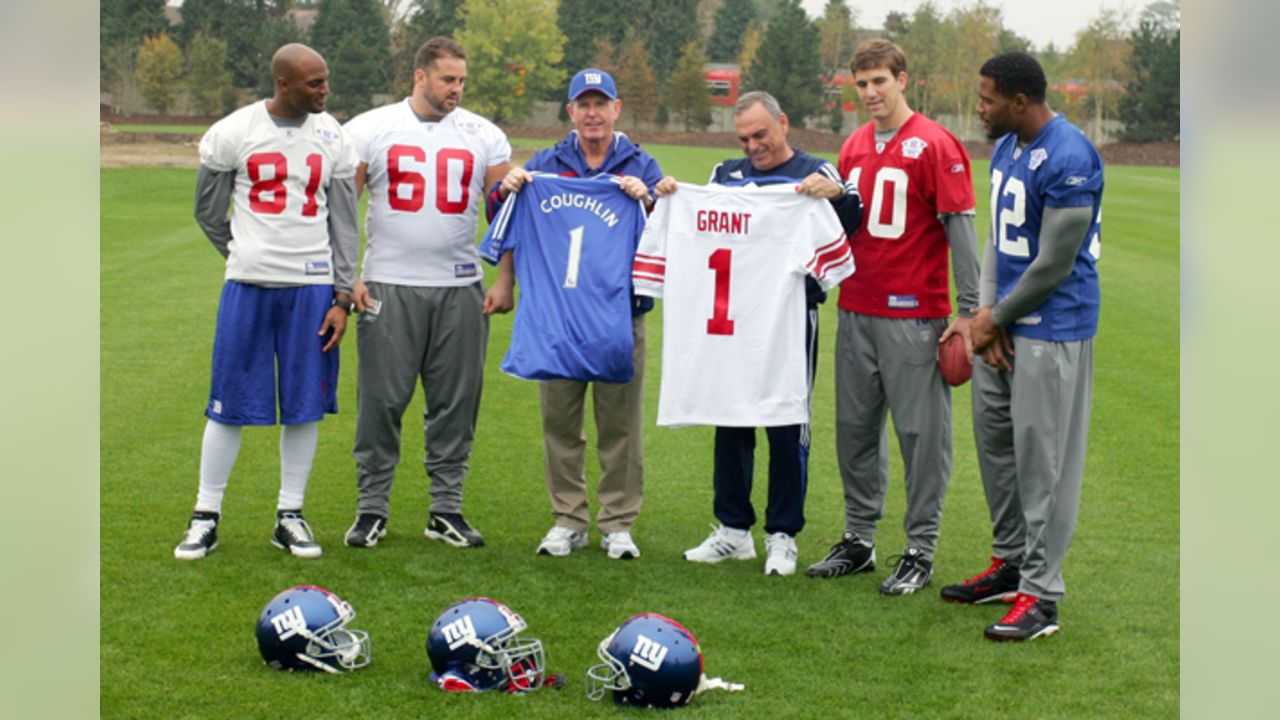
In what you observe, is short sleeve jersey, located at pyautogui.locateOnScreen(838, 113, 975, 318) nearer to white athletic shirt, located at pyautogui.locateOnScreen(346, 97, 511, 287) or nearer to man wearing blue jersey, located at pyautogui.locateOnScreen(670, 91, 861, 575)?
man wearing blue jersey, located at pyautogui.locateOnScreen(670, 91, 861, 575)

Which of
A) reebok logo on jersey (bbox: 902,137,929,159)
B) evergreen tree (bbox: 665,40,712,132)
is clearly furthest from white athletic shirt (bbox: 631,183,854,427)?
evergreen tree (bbox: 665,40,712,132)

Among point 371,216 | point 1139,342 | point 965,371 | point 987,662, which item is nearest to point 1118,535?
point 965,371

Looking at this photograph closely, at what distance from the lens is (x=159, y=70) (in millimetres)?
52188

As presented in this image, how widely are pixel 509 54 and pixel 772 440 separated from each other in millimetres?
57087

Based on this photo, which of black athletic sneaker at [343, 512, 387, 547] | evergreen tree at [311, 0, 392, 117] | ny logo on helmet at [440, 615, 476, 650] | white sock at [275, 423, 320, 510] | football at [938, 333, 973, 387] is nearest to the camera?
ny logo on helmet at [440, 615, 476, 650]

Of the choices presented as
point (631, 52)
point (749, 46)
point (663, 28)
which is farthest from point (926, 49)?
point (631, 52)

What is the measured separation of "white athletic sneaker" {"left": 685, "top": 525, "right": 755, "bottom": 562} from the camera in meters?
6.36

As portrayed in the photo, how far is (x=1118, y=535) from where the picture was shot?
691cm

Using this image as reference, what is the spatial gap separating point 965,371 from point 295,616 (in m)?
2.97

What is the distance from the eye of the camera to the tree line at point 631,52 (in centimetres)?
5384

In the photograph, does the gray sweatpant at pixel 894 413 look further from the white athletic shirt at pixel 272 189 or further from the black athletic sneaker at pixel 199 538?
the black athletic sneaker at pixel 199 538

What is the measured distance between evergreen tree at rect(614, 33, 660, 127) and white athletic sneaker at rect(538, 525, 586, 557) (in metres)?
56.3

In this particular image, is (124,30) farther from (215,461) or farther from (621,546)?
(621,546)
